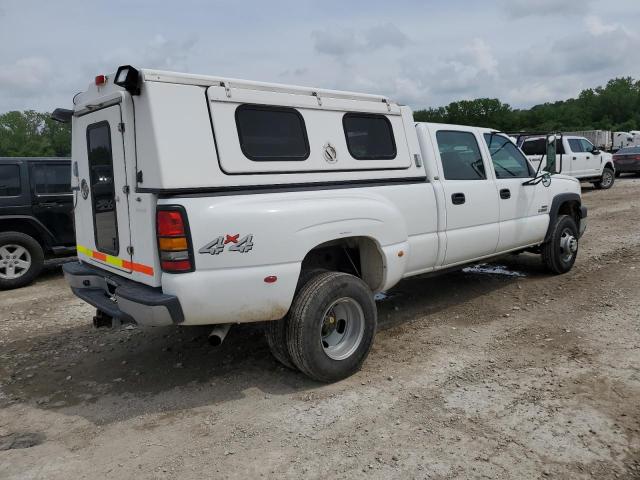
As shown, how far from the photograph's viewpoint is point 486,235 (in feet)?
17.8

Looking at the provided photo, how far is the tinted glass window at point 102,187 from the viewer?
3.98 meters

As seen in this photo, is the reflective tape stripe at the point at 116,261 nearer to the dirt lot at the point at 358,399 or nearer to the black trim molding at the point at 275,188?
the black trim molding at the point at 275,188

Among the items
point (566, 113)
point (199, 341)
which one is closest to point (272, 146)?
point (199, 341)

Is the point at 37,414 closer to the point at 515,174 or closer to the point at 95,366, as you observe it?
the point at 95,366

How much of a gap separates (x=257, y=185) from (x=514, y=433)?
89.2 inches

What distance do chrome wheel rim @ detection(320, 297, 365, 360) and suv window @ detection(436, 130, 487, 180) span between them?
67.9 inches

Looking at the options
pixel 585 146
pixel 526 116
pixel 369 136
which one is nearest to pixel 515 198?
pixel 369 136

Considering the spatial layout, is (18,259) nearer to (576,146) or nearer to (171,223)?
(171,223)

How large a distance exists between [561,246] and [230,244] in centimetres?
496

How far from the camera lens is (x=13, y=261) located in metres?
7.33

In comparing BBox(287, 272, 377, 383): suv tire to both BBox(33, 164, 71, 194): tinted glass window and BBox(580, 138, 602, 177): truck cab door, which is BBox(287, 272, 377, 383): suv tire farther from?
BBox(580, 138, 602, 177): truck cab door

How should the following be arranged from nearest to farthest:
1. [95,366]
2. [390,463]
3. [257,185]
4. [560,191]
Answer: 1. [390,463]
2. [257,185]
3. [95,366]
4. [560,191]

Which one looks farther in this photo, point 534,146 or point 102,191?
point 534,146

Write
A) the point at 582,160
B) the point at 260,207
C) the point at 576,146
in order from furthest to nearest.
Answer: the point at 582,160 → the point at 576,146 → the point at 260,207
